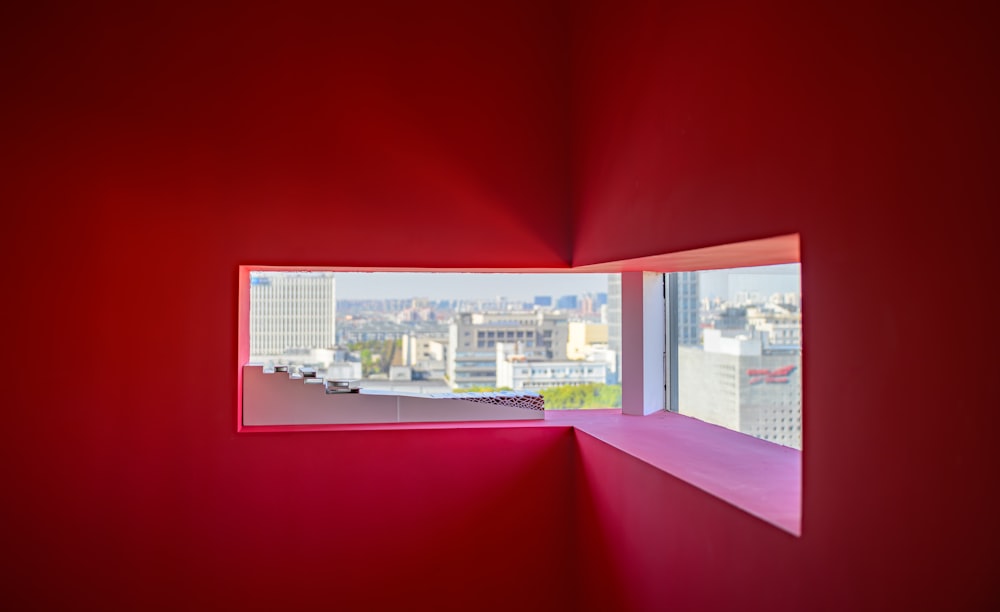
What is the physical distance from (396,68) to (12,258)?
6.95 ft

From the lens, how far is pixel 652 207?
124 inches

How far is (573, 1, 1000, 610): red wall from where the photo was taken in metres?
1.60

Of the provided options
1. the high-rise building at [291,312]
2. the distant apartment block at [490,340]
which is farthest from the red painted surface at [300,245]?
the distant apartment block at [490,340]

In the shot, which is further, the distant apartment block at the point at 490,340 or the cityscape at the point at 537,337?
the distant apartment block at the point at 490,340

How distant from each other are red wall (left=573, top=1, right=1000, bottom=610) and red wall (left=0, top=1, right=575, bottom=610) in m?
1.29

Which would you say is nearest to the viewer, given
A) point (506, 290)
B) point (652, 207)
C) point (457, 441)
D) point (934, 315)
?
A: point (934, 315)

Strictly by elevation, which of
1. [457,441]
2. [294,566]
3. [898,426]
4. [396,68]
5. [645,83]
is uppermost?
[396,68]

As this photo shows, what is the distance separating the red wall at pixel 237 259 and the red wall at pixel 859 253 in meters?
1.29

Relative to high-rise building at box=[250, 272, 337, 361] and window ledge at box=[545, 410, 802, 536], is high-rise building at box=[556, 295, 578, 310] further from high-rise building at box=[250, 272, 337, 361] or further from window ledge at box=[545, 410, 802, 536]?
high-rise building at box=[250, 272, 337, 361]

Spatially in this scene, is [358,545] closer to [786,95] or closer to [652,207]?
[652,207]

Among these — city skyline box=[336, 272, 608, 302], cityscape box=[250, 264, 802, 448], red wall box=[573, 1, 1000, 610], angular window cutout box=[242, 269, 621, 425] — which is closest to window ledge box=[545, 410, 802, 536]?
red wall box=[573, 1, 1000, 610]

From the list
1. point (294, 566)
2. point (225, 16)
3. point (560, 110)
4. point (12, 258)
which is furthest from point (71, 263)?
point (560, 110)

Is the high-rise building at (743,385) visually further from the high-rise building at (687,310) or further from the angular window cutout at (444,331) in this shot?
the angular window cutout at (444,331)

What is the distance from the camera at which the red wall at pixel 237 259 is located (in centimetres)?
376
